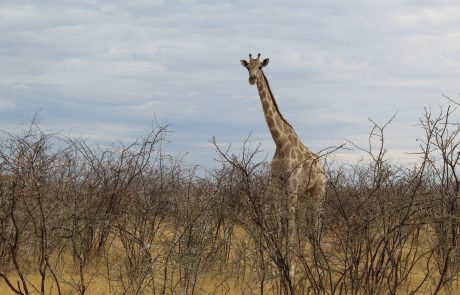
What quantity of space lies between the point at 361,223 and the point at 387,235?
205 mm

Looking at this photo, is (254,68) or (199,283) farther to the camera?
(254,68)

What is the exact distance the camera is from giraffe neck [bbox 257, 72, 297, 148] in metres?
9.53

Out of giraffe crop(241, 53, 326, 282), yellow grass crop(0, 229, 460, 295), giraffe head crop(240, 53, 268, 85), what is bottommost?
yellow grass crop(0, 229, 460, 295)

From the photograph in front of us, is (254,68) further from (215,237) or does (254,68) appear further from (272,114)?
(215,237)

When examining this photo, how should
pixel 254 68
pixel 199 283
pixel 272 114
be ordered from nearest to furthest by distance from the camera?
1. pixel 199 283
2. pixel 254 68
3. pixel 272 114

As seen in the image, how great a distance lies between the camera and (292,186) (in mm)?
8484

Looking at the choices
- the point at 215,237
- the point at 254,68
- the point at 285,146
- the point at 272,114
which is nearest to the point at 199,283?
the point at 215,237

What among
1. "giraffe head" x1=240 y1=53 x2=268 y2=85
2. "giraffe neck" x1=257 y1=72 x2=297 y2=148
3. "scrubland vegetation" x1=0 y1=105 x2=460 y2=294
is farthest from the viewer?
"giraffe neck" x1=257 y1=72 x2=297 y2=148

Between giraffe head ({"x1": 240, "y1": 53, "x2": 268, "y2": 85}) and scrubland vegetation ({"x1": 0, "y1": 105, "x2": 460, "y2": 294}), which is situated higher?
giraffe head ({"x1": 240, "y1": 53, "x2": 268, "y2": 85})

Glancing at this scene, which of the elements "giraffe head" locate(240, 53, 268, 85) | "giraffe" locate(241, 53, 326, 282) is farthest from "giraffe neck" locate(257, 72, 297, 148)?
"giraffe head" locate(240, 53, 268, 85)

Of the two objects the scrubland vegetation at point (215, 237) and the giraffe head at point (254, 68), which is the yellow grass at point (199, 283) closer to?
the scrubland vegetation at point (215, 237)

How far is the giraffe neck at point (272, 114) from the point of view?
953 cm

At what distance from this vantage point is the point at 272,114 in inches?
382

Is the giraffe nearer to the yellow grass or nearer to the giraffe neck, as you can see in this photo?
the giraffe neck
